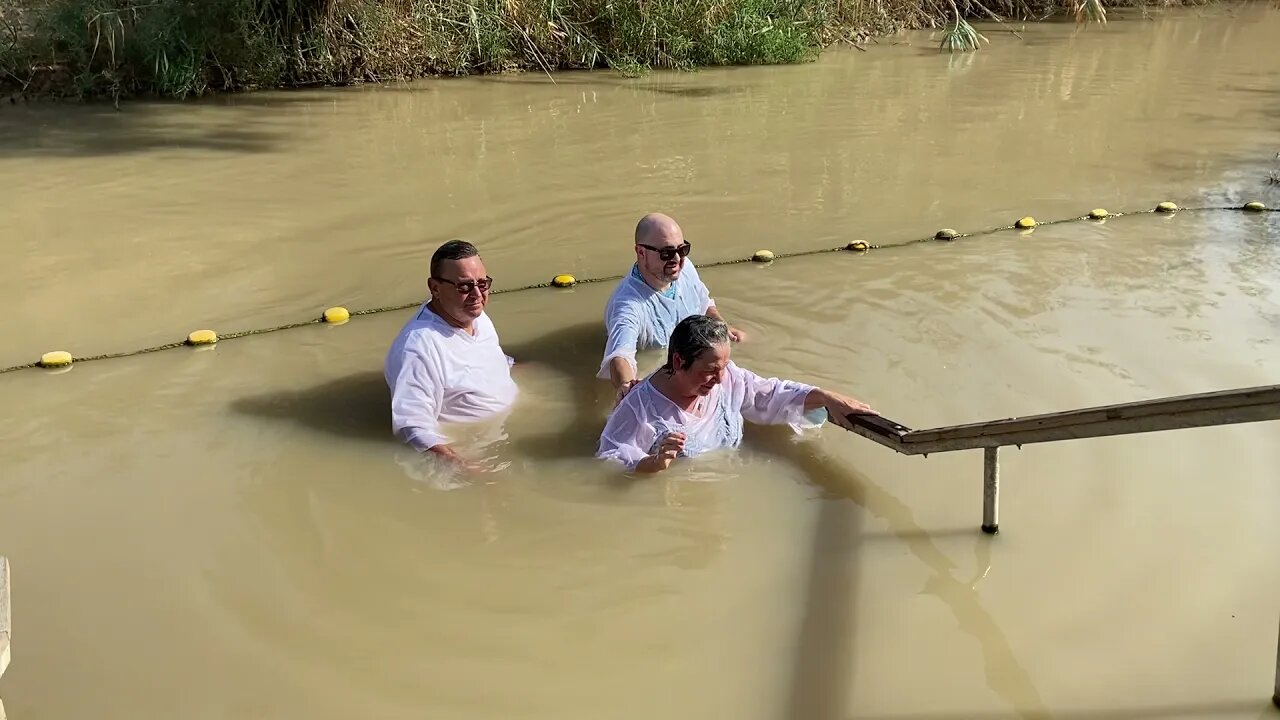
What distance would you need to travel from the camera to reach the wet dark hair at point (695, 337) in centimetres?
396

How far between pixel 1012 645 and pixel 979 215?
525 centimetres

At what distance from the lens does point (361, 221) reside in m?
8.07

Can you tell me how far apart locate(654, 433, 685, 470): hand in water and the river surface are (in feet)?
0.59

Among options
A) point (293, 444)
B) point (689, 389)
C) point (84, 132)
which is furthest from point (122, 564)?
point (84, 132)

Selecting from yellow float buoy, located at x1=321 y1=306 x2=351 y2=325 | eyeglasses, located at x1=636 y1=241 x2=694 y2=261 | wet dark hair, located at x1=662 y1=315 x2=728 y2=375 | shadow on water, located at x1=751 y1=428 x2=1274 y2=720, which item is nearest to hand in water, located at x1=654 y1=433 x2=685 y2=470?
wet dark hair, located at x1=662 y1=315 x2=728 y2=375

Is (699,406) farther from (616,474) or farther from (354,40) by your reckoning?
(354,40)

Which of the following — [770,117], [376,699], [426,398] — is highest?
[770,117]

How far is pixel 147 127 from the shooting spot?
1149 centimetres

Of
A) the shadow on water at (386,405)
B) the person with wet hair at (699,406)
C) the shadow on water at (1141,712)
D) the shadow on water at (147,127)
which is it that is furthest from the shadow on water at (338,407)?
the shadow on water at (147,127)

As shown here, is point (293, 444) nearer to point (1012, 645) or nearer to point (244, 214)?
point (1012, 645)

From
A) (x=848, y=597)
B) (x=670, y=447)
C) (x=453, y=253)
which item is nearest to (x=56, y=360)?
(x=453, y=253)

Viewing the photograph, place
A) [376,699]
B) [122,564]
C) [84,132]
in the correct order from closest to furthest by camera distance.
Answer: [376,699] → [122,564] → [84,132]

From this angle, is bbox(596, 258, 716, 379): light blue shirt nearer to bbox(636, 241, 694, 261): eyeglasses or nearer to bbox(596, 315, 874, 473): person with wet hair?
bbox(636, 241, 694, 261): eyeglasses

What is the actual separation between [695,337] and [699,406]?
0.45 metres
